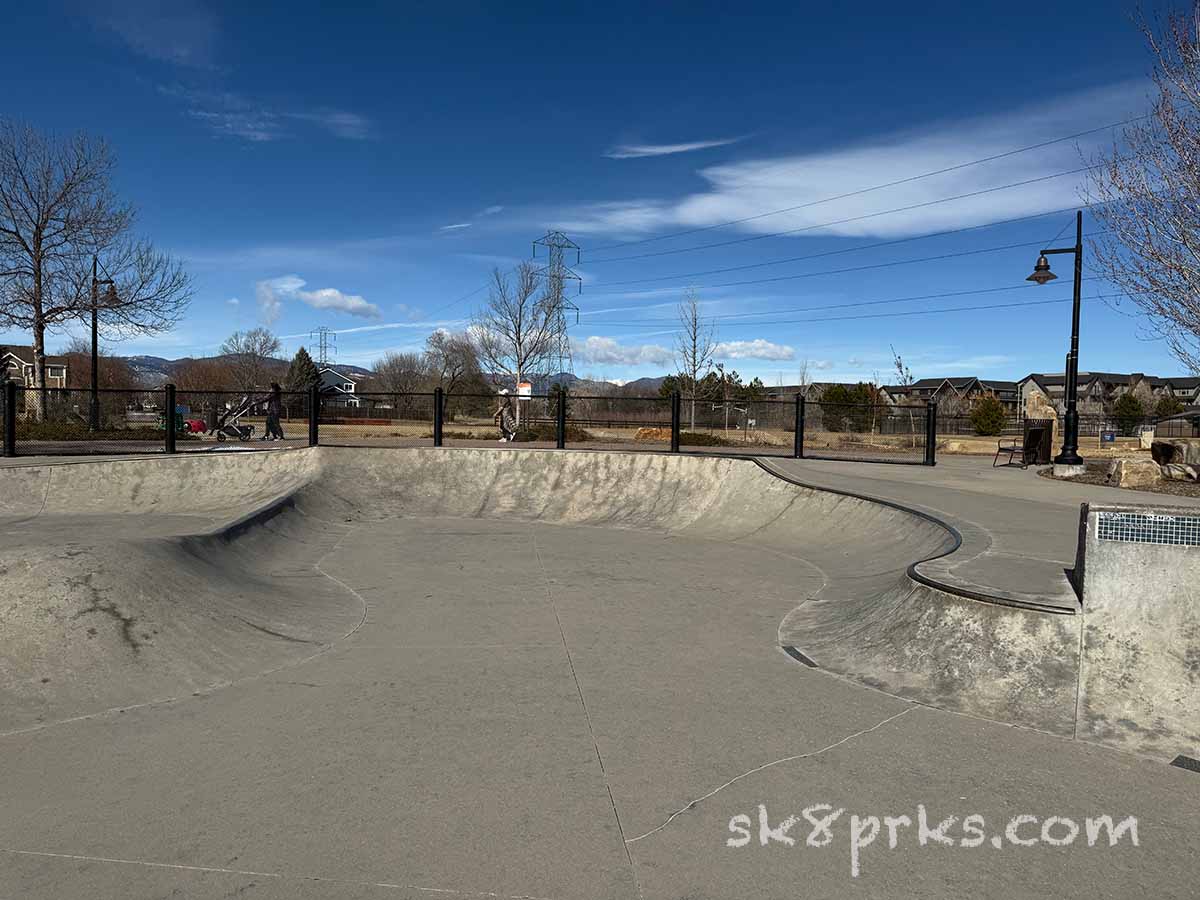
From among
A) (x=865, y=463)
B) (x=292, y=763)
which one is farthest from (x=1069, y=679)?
(x=865, y=463)

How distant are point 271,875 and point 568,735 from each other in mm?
1779

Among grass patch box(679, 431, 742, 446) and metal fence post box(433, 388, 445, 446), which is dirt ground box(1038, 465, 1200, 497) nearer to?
grass patch box(679, 431, 742, 446)

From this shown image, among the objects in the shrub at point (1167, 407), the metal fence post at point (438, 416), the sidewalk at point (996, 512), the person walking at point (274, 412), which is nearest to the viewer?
the sidewalk at point (996, 512)

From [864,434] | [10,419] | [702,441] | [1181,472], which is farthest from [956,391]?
[10,419]

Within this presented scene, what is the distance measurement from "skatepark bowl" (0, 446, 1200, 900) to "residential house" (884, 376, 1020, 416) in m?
79.9

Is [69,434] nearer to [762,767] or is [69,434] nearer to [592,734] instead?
[592,734]

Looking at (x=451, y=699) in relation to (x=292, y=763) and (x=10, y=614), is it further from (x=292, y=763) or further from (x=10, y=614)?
(x=10, y=614)

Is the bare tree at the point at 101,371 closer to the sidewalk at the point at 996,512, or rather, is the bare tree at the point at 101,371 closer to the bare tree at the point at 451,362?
the bare tree at the point at 451,362

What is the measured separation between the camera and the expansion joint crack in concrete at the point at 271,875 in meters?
2.89

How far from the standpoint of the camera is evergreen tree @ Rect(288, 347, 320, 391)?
288ft

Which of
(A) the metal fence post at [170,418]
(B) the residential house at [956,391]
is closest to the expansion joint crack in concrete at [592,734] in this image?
(A) the metal fence post at [170,418]

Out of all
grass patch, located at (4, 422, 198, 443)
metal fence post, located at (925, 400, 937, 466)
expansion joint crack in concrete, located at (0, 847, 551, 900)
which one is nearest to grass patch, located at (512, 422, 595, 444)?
grass patch, located at (4, 422, 198, 443)

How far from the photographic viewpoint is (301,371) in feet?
295

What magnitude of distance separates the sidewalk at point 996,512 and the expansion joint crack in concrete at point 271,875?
382 cm
